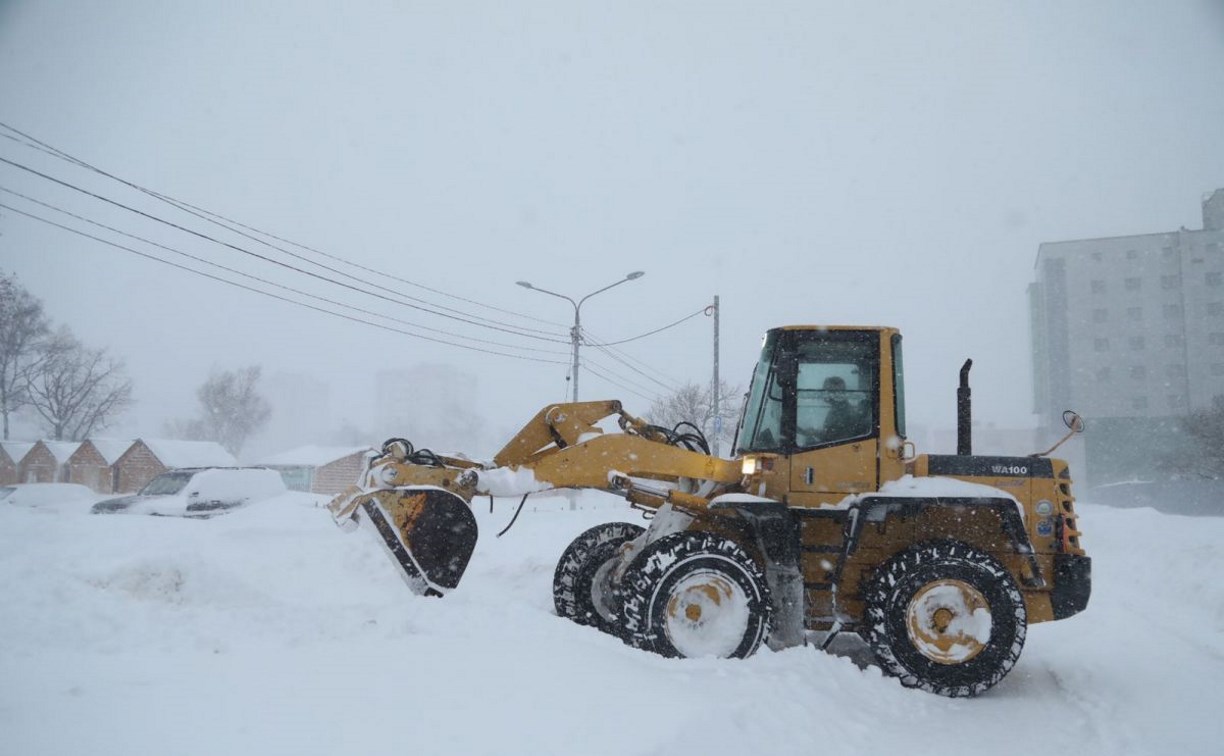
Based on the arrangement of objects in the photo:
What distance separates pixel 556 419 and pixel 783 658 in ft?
8.61

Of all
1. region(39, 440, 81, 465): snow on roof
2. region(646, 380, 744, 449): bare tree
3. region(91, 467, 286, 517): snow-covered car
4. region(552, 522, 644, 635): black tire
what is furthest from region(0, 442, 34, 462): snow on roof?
region(552, 522, 644, 635): black tire

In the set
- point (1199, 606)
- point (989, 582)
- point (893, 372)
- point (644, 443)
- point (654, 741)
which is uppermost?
point (893, 372)

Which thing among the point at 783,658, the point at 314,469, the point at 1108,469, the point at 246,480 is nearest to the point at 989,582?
the point at 783,658

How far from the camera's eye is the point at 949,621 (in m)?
5.36

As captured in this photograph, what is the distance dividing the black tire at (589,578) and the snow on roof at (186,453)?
1453 inches

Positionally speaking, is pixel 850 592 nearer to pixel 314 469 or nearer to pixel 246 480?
pixel 246 480

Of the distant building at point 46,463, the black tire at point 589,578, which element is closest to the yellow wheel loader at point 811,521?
the black tire at point 589,578

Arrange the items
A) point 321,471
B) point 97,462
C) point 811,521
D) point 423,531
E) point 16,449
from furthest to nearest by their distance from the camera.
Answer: point 321,471 < point 16,449 < point 97,462 < point 811,521 < point 423,531

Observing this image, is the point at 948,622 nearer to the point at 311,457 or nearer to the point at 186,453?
the point at 186,453

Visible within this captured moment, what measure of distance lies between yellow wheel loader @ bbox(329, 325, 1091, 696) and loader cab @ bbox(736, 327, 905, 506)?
0.05 feet

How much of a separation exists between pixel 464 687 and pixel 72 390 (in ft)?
166

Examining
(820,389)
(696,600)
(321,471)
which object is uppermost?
(820,389)

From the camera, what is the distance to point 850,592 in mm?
5926

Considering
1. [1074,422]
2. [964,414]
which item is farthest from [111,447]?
[1074,422]
